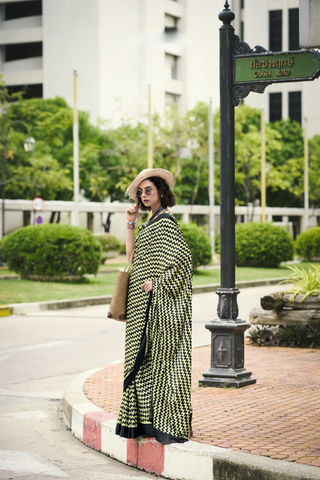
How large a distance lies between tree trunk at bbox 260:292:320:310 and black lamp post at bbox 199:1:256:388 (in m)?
2.35

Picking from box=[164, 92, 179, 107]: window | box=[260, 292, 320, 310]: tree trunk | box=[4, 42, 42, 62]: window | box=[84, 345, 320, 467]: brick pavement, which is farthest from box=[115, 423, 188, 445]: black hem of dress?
box=[4, 42, 42, 62]: window

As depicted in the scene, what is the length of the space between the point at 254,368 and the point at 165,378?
3124 millimetres

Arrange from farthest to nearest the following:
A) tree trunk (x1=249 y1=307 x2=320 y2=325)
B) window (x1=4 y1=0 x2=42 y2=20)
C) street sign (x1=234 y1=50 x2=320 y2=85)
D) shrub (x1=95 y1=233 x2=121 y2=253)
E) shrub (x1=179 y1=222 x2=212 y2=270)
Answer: window (x1=4 y1=0 x2=42 y2=20) → shrub (x1=95 y1=233 x2=121 y2=253) → shrub (x1=179 y1=222 x2=212 y2=270) → tree trunk (x1=249 y1=307 x2=320 y2=325) → street sign (x1=234 y1=50 x2=320 y2=85)

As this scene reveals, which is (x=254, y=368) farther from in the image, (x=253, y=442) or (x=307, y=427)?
(x=253, y=442)

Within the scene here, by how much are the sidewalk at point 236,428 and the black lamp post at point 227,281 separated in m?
0.18

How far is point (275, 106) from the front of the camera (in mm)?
69188

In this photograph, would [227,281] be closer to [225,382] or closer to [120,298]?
[225,382]

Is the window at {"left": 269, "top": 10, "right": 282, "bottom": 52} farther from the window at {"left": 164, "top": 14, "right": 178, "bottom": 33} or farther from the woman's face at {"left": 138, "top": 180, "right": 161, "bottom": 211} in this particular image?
the woman's face at {"left": 138, "top": 180, "right": 161, "bottom": 211}

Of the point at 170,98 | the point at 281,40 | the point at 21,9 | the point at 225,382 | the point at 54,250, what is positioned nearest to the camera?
the point at 225,382

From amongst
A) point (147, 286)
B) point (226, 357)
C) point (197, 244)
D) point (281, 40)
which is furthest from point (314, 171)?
point (147, 286)

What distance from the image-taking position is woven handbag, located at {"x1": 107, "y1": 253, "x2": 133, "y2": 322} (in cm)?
468

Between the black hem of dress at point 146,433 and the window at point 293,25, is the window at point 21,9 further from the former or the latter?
the black hem of dress at point 146,433

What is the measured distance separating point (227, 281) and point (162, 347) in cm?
224

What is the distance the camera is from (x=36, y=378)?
7.84m
